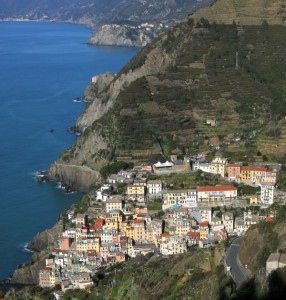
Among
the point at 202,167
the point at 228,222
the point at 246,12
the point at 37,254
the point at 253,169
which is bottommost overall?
the point at 37,254

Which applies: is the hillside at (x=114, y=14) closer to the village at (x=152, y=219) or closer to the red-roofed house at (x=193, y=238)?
the village at (x=152, y=219)

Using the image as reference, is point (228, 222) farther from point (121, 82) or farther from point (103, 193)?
point (121, 82)

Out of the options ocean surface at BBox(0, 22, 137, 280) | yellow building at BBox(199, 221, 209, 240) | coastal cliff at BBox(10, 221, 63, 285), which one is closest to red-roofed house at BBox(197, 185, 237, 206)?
yellow building at BBox(199, 221, 209, 240)

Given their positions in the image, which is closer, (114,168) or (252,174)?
(252,174)

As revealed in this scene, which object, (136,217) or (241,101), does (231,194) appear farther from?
(241,101)

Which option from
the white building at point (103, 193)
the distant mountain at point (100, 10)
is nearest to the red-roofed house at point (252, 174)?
the white building at point (103, 193)

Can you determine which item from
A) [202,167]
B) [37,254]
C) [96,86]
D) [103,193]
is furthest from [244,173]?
[96,86]

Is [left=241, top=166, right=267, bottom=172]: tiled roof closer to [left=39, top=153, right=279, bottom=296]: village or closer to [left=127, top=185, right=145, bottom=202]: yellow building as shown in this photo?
[left=39, top=153, right=279, bottom=296]: village
